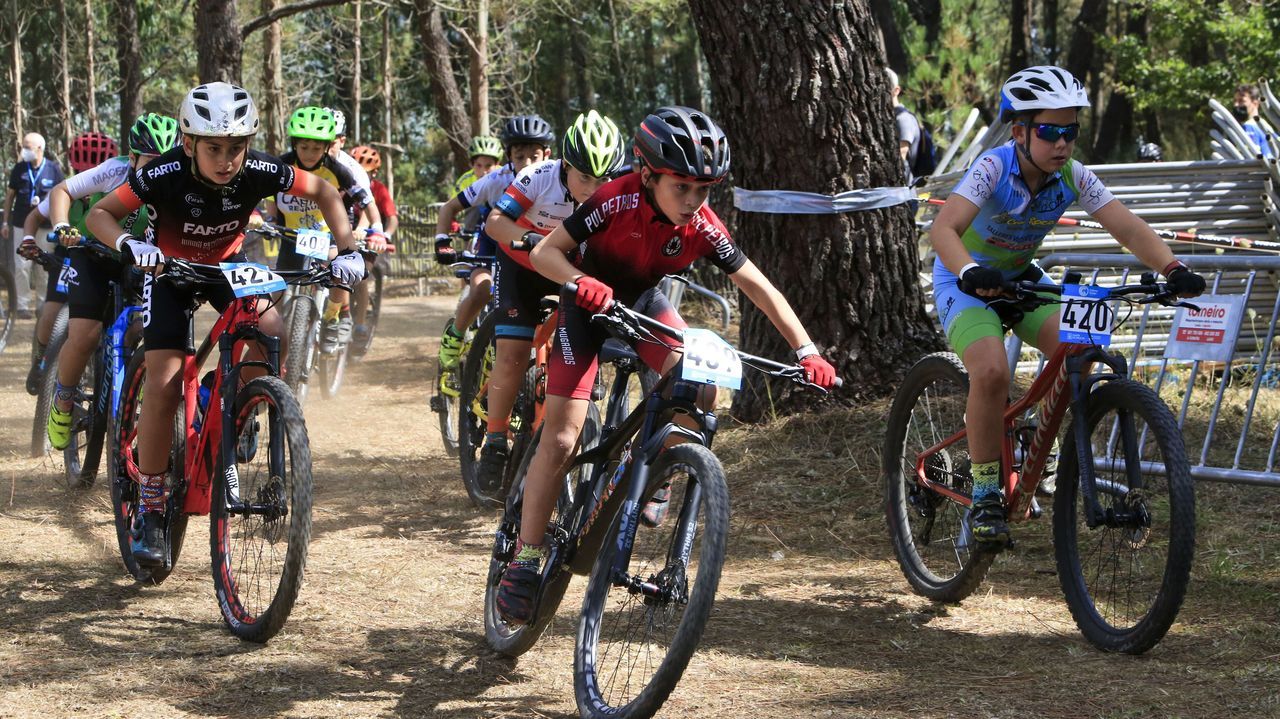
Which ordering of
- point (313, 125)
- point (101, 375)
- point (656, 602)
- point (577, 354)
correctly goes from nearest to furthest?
point (656, 602) → point (577, 354) → point (101, 375) → point (313, 125)

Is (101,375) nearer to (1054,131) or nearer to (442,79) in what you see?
(1054,131)

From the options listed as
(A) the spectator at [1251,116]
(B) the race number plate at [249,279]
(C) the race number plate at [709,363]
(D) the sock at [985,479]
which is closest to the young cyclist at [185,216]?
(B) the race number plate at [249,279]

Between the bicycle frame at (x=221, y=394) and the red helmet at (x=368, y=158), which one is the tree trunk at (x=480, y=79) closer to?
the red helmet at (x=368, y=158)

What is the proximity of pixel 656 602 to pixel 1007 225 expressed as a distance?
7.77ft

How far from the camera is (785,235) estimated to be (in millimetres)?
7969

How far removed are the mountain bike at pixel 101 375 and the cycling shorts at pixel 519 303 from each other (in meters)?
1.73

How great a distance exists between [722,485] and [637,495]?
36 cm

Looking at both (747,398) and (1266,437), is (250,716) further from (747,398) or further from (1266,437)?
(1266,437)

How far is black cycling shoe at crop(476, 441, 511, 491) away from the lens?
22.6 feet

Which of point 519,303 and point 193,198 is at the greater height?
point 193,198

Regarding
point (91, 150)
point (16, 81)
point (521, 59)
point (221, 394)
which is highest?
point (521, 59)

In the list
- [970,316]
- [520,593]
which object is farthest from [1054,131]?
[520,593]

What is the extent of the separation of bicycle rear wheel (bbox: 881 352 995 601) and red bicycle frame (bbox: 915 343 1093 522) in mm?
221

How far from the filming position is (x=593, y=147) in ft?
20.7
